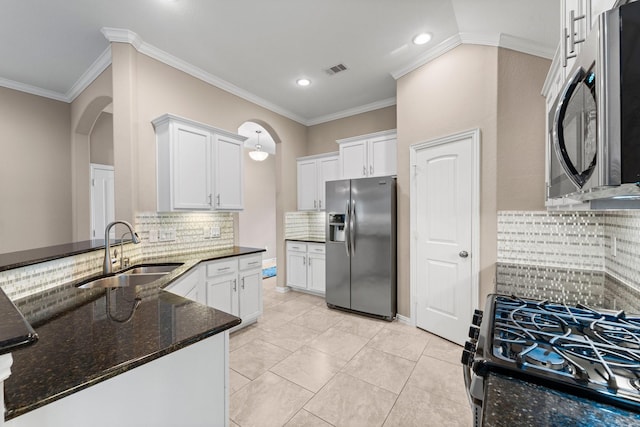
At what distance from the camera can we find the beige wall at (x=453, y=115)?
242cm

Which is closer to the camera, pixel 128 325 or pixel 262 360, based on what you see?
pixel 128 325

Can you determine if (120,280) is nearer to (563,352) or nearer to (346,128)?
(563,352)

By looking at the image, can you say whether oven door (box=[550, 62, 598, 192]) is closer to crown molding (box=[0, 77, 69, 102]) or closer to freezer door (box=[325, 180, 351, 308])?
freezer door (box=[325, 180, 351, 308])

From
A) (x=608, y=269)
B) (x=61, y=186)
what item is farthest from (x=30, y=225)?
(x=608, y=269)

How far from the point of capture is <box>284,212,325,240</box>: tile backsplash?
458 cm

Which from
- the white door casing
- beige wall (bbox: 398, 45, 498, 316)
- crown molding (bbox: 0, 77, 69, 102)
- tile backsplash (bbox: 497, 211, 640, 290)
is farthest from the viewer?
crown molding (bbox: 0, 77, 69, 102)

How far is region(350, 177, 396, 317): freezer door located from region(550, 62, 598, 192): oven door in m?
2.30

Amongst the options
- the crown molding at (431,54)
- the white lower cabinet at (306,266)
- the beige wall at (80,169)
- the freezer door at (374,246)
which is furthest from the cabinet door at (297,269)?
the beige wall at (80,169)

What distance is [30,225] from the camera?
343cm

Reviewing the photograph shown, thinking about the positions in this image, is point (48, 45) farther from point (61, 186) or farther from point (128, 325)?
point (128, 325)

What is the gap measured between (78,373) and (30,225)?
4.15 meters

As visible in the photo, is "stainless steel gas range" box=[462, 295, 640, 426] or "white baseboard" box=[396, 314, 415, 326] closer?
"stainless steel gas range" box=[462, 295, 640, 426]

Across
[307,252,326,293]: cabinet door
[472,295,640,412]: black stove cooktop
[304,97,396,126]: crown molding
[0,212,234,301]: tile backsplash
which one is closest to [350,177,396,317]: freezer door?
[307,252,326,293]: cabinet door

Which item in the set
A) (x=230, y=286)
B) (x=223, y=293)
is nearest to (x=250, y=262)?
(x=230, y=286)
